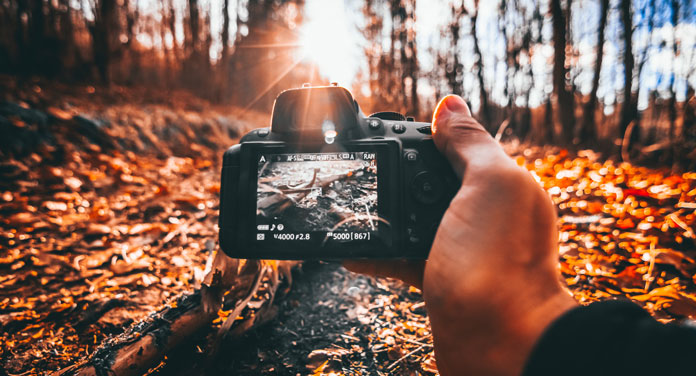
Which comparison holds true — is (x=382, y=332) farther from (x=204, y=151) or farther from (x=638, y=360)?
(x=204, y=151)

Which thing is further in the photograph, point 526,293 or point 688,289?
point 688,289

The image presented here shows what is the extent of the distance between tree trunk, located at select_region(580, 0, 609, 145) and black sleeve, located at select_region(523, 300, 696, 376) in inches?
320

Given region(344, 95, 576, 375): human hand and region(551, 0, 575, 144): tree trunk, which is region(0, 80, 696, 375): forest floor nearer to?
region(344, 95, 576, 375): human hand

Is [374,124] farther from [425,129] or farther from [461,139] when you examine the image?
[461,139]

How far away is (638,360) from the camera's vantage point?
1.93 ft

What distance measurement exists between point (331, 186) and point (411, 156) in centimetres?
35

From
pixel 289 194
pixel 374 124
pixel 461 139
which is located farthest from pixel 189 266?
pixel 461 139

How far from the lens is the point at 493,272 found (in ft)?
2.90

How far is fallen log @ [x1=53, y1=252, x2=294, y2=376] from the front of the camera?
1148mm

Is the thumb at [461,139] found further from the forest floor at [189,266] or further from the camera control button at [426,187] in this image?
the forest floor at [189,266]

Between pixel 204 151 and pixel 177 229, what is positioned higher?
pixel 204 151

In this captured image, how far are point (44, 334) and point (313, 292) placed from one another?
1.42m

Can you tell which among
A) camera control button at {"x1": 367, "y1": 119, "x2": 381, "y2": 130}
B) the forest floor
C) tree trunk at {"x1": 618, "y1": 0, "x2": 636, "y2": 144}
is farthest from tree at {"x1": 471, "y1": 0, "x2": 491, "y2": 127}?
camera control button at {"x1": 367, "y1": 119, "x2": 381, "y2": 130}

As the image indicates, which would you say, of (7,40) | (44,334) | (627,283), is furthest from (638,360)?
(7,40)
